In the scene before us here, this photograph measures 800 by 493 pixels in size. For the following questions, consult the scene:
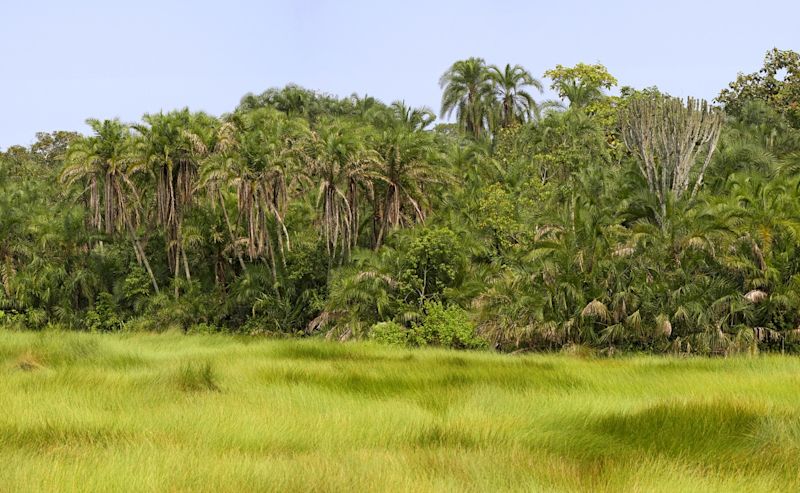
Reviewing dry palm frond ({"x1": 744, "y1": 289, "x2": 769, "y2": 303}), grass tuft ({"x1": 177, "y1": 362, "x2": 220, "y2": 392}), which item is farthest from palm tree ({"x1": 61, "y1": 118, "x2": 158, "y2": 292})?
dry palm frond ({"x1": 744, "y1": 289, "x2": 769, "y2": 303})

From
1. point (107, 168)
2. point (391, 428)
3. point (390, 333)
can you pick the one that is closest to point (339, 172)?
point (390, 333)

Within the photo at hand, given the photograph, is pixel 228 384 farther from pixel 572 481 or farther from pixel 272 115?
pixel 272 115

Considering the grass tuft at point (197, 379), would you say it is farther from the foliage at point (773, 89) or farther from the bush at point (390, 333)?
the foliage at point (773, 89)

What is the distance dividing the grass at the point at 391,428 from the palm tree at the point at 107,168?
21598 millimetres

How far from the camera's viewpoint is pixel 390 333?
29.2 m

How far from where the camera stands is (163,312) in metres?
37.1

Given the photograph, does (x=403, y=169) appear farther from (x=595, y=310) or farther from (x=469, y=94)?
(x=469, y=94)

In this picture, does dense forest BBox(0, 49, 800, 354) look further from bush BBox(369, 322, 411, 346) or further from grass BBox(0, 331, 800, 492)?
grass BBox(0, 331, 800, 492)

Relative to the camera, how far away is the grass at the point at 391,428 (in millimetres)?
7004

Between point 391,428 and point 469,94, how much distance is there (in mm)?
47100

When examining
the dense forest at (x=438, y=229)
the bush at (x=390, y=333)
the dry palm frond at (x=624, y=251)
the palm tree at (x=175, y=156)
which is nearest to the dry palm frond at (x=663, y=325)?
the dense forest at (x=438, y=229)

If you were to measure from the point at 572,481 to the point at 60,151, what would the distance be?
6811cm

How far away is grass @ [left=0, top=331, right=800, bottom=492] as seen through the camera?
7004mm

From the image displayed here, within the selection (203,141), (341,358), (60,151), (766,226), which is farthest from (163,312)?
(60,151)
